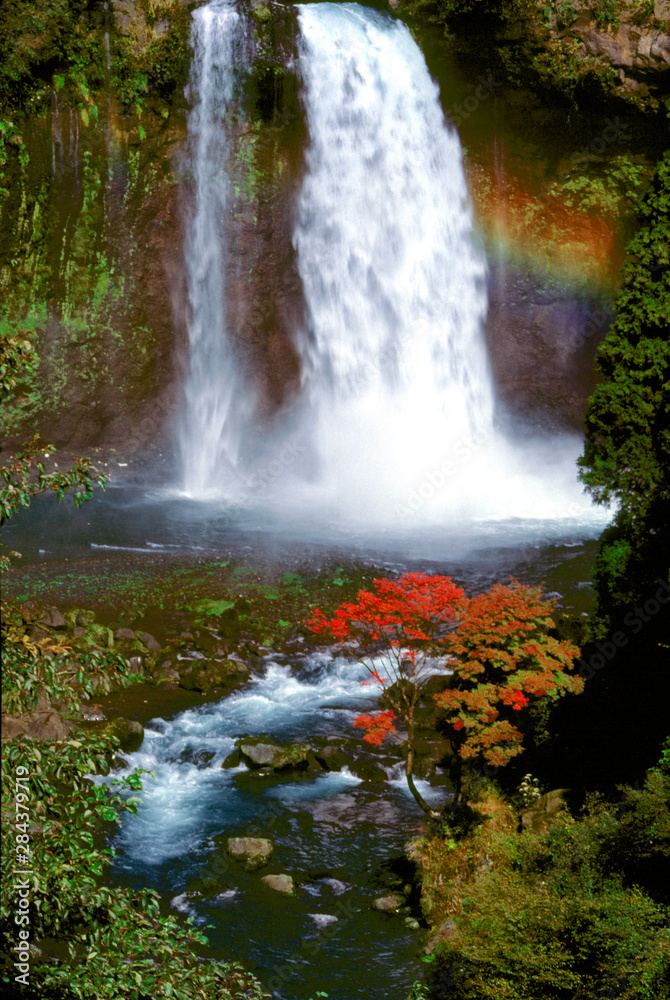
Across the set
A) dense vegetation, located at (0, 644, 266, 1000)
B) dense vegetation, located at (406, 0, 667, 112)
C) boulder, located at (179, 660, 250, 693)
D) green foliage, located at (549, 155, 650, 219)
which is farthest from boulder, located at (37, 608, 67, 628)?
green foliage, located at (549, 155, 650, 219)

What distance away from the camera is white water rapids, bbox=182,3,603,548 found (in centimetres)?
2564

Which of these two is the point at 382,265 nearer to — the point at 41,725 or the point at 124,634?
the point at 124,634

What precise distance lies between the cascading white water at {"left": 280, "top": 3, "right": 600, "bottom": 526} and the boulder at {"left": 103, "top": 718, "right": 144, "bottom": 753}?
13.9 metres

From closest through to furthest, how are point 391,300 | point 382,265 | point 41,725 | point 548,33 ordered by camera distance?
point 41,725
point 548,33
point 382,265
point 391,300

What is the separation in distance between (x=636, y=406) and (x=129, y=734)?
25.9 feet

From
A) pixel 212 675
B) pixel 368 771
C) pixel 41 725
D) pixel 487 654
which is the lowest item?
pixel 368 771

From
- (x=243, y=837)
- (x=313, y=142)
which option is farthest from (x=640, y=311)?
(x=313, y=142)

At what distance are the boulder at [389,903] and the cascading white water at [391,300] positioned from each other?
16.4 metres

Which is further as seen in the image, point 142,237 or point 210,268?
point 210,268

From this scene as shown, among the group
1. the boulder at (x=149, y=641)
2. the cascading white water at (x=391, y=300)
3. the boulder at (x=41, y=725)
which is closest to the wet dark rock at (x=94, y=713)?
the boulder at (x=41, y=725)

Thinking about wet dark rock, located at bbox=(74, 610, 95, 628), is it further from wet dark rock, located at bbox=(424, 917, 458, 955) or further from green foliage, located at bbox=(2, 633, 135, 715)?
green foliage, located at bbox=(2, 633, 135, 715)

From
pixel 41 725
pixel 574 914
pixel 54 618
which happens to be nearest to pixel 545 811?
pixel 574 914

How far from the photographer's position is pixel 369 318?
27344mm

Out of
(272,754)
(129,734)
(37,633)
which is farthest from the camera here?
(37,633)
